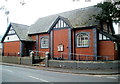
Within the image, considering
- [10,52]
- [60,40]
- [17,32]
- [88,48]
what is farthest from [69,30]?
[10,52]

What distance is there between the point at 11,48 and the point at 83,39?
1603 centimetres

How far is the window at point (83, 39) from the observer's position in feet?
78.8

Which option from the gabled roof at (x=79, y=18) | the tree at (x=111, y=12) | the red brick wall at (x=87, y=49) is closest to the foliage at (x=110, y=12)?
the tree at (x=111, y=12)

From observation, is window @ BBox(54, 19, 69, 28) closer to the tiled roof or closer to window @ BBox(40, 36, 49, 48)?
window @ BBox(40, 36, 49, 48)

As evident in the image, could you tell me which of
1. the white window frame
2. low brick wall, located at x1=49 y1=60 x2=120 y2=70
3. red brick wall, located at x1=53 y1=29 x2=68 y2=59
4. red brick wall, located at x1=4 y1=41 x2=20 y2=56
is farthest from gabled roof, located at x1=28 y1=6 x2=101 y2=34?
low brick wall, located at x1=49 y1=60 x2=120 y2=70

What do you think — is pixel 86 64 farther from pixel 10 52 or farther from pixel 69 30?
→ pixel 10 52

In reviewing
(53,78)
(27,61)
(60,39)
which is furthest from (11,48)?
(53,78)

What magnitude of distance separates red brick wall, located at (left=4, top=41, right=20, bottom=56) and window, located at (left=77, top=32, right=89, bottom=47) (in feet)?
41.6

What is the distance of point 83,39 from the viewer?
24.5m

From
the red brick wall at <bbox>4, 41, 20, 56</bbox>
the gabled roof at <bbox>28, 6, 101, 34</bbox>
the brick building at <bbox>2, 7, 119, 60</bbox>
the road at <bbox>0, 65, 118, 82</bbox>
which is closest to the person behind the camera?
the road at <bbox>0, 65, 118, 82</bbox>

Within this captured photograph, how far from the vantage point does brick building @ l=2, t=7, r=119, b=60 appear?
22703mm

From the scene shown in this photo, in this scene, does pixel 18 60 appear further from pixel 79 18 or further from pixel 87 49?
pixel 79 18

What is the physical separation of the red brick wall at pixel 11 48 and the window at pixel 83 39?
12.7 meters

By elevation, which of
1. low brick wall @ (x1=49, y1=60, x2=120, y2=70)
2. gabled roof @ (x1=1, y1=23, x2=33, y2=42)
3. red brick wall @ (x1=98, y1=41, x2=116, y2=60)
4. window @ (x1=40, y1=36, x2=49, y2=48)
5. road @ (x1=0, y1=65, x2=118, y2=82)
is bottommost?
road @ (x1=0, y1=65, x2=118, y2=82)
